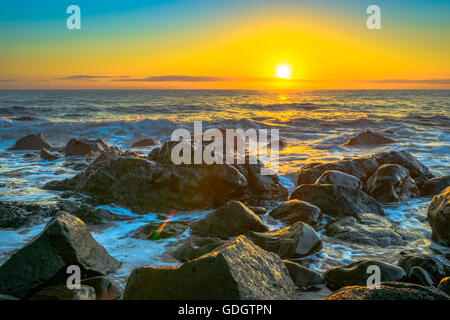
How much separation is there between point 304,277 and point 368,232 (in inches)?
65.2

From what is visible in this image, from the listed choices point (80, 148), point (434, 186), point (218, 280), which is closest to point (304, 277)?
point (218, 280)

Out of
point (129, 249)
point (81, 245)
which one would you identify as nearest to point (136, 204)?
point (129, 249)

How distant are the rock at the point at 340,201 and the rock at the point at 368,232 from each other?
12.8 inches

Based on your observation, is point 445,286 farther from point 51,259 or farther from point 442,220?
point 51,259

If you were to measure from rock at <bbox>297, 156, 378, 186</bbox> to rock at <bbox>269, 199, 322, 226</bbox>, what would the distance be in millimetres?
2002

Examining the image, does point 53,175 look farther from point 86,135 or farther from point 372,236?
point 86,135

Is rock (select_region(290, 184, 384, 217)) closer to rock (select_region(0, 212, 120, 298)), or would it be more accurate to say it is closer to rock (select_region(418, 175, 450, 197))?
rock (select_region(418, 175, 450, 197))

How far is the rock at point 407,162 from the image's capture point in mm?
7129

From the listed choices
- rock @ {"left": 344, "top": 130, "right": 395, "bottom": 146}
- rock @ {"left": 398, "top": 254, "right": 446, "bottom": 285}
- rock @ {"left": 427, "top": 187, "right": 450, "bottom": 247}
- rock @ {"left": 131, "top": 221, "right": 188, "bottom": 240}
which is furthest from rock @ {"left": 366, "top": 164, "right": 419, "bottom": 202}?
rock @ {"left": 344, "top": 130, "right": 395, "bottom": 146}

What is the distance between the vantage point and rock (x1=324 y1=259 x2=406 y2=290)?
2.91 meters

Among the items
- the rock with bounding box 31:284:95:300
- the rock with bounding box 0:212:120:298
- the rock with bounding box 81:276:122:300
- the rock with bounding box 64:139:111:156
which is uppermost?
the rock with bounding box 64:139:111:156

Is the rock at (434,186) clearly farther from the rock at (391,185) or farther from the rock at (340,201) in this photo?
the rock at (340,201)

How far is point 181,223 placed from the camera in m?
4.82
